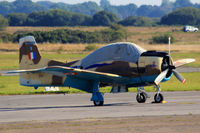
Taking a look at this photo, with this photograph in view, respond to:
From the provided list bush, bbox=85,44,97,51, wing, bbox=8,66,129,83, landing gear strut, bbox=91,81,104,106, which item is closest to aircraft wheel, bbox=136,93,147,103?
wing, bbox=8,66,129,83

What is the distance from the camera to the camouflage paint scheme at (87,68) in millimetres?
19016

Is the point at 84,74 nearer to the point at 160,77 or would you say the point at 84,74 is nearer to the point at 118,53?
the point at 118,53

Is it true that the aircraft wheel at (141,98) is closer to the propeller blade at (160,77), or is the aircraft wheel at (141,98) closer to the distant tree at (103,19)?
the propeller blade at (160,77)

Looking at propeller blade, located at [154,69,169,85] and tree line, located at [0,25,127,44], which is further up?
tree line, located at [0,25,127,44]

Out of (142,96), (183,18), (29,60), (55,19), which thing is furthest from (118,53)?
(183,18)

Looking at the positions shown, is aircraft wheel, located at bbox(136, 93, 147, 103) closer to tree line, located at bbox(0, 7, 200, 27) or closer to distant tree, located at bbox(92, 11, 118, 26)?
tree line, located at bbox(0, 7, 200, 27)

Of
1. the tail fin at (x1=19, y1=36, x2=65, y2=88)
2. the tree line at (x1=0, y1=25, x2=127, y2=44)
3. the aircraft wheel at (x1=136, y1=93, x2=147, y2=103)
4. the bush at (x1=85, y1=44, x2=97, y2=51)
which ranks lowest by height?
the aircraft wheel at (x1=136, y1=93, x2=147, y2=103)

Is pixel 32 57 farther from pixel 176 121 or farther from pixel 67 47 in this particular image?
pixel 67 47

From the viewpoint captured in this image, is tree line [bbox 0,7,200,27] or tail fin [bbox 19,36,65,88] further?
tree line [bbox 0,7,200,27]

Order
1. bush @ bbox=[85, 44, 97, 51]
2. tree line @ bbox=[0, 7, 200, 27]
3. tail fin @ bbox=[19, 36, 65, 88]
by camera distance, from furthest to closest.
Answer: tree line @ bbox=[0, 7, 200, 27], bush @ bbox=[85, 44, 97, 51], tail fin @ bbox=[19, 36, 65, 88]

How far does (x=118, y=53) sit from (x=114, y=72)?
88 cm

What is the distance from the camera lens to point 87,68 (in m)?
20.4

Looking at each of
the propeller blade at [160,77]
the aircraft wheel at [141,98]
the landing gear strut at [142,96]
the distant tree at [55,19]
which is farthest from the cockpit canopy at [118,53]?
the distant tree at [55,19]

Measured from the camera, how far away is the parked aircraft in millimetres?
18953
